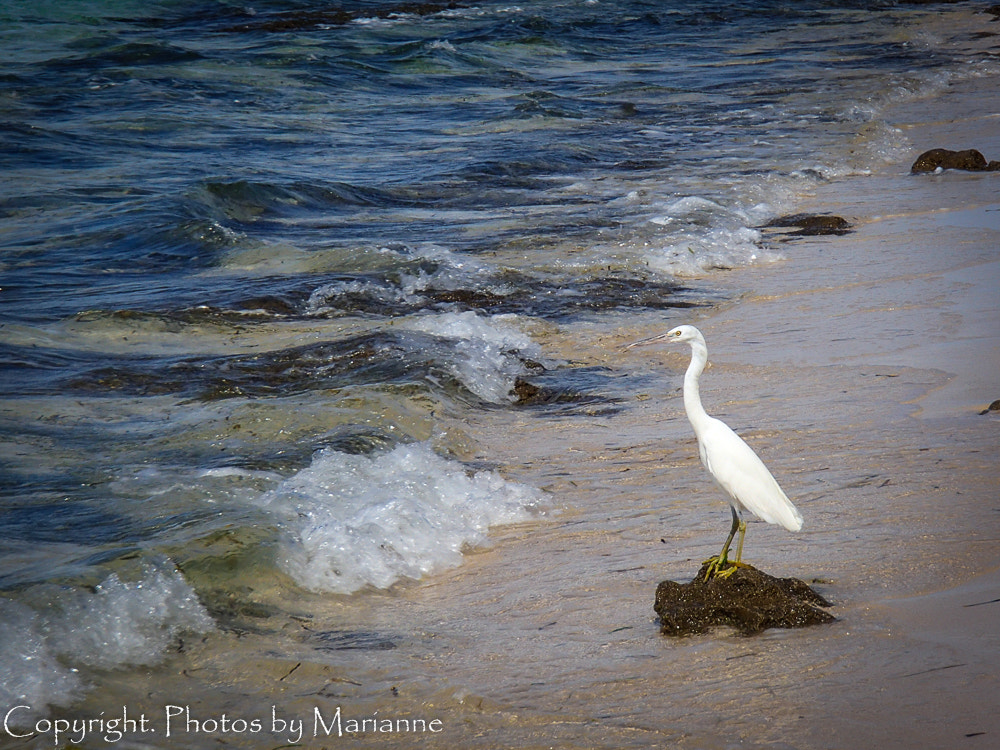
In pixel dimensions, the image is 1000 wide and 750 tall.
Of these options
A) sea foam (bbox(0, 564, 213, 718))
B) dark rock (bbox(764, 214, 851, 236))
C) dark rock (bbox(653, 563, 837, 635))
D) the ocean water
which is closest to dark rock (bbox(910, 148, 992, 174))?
the ocean water

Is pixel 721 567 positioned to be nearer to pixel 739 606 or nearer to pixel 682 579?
pixel 739 606

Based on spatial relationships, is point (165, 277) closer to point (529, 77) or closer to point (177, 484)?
point (177, 484)

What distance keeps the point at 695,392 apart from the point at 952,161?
314 inches

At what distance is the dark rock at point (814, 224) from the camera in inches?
339

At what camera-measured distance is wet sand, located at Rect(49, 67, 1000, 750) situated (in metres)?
2.71

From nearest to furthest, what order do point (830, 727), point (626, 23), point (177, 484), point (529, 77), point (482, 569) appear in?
1. point (830, 727)
2. point (482, 569)
3. point (177, 484)
4. point (529, 77)
5. point (626, 23)

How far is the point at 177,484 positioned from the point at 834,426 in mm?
2946

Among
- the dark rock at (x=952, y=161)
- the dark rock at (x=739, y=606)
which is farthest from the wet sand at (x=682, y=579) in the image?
the dark rock at (x=952, y=161)

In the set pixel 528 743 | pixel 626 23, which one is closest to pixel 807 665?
pixel 528 743

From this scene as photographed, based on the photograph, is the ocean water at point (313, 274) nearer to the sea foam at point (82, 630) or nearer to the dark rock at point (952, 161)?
the sea foam at point (82, 630)

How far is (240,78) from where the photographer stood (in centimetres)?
Result: 1947

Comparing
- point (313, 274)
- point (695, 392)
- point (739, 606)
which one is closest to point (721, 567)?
point (739, 606)

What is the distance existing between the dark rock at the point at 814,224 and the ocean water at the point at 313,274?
25 cm

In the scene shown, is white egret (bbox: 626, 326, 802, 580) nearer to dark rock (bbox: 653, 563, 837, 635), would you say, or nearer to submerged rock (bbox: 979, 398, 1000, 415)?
dark rock (bbox: 653, 563, 837, 635)
